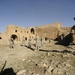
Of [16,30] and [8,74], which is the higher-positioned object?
[16,30]

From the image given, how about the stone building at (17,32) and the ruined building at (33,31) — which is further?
the ruined building at (33,31)

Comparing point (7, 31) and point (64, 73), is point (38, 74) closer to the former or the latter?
point (64, 73)

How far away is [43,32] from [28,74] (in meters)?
46.4

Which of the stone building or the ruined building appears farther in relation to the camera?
the ruined building

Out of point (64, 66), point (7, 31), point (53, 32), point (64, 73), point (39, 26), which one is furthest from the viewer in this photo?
point (39, 26)

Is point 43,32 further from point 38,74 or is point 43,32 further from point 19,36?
point 38,74

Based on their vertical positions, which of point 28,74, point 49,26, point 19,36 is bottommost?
point 28,74

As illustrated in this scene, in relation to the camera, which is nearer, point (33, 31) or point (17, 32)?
point (17, 32)

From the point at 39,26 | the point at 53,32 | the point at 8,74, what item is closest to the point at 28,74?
the point at 8,74

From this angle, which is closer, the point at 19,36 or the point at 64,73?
the point at 64,73

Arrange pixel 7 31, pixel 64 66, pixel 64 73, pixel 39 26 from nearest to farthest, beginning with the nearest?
pixel 64 73 → pixel 64 66 → pixel 7 31 → pixel 39 26

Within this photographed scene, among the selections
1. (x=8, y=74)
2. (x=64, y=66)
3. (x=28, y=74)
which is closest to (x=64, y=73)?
(x=64, y=66)

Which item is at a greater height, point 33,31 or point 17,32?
point 33,31

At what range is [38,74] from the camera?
9336mm
